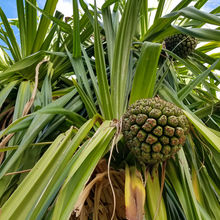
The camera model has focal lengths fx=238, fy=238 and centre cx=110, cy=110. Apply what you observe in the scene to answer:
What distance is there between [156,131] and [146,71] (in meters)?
0.21

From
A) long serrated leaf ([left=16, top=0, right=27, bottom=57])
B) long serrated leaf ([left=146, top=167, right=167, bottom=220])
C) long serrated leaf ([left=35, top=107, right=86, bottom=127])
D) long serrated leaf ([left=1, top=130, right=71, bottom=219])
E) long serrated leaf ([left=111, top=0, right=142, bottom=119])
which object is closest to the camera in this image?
long serrated leaf ([left=1, top=130, right=71, bottom=219])

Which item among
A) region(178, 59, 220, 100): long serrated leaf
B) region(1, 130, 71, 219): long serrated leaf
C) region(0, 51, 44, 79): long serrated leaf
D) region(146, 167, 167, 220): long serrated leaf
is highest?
region(0, 51, 44, 79): long serrated leaf

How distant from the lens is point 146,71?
656 millimetres

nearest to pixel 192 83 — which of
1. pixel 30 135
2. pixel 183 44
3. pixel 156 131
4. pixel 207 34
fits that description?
pixel 207 34

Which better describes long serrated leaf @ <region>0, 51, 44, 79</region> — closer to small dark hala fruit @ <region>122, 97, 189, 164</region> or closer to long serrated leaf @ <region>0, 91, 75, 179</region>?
long serrated leaf @ <region>0, 91, 75, 179</region>

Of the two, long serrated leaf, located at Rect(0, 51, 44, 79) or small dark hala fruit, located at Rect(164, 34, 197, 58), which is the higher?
small dark hala fruit, located at Rect(164, 34, 197, 58)

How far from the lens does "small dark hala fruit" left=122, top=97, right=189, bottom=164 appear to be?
516 millimetres

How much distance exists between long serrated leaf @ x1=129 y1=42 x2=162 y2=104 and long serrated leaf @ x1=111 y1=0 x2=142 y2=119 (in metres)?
0.08

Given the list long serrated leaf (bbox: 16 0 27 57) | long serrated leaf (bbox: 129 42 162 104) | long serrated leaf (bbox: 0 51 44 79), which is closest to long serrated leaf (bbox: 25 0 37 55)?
long serrated leaf (bbox: 16 0 27 57)

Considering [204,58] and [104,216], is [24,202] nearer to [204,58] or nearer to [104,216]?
[104,216]

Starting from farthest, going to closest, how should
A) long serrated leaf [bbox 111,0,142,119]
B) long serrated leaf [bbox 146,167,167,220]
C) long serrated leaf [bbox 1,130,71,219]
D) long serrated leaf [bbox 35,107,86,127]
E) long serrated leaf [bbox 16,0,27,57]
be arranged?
1. long serrated leaf [bbox 16,0,27,57]
2. long serrated leaf [bbox 111,0,142,119]
3. long serrated leaf [bbox 35,107,86,127]
4. long serrated leaf [bbox 146,167,167,220]
5. long serrated leaf [bbox 1,130,71,219]

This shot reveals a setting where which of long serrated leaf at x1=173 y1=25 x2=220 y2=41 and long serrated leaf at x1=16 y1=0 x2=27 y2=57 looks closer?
long serrated leaf at x1=173 y1=25 x2=220 y2=41

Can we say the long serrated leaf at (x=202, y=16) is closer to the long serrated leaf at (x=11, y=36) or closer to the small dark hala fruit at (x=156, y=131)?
the small dark hala fruit at (x=156, y=131)

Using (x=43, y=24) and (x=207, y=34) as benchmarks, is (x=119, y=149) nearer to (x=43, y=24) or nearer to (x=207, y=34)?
(x=207, y=34)
